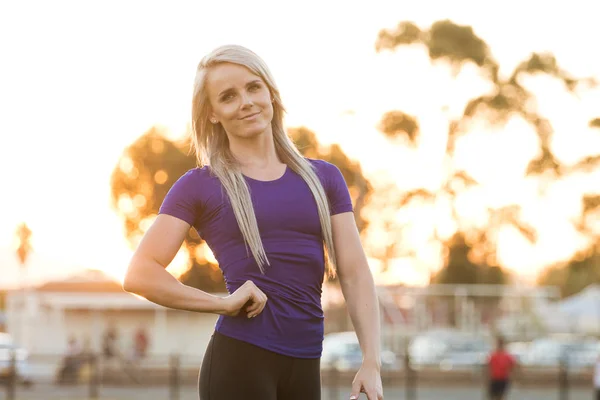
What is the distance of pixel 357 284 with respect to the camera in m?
3.42

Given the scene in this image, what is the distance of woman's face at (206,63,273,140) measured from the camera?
11.0ft

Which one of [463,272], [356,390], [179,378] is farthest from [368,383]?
[463,272]

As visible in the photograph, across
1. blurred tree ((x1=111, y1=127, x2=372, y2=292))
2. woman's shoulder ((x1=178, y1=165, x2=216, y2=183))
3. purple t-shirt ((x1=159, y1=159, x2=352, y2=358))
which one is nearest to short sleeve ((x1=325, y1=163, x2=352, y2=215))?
purple t-shirt ((x1=159, y1=159, x2=352, y2=358))

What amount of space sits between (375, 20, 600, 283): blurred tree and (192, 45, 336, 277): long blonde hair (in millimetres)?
34822

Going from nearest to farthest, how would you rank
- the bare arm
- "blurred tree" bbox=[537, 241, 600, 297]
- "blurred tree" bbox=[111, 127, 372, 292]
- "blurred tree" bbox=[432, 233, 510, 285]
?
the bare arm → "blurred tree" bbox=[111, 127, 372, 292] → "blurred tree" bbox=[432, 233, 510, 285] → "blurred tree" bbox=[537, 241, 600, 297]

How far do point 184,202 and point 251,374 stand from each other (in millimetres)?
511

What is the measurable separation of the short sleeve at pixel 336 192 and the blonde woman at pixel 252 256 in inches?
1.7

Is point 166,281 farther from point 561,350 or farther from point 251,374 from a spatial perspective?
point 561,350

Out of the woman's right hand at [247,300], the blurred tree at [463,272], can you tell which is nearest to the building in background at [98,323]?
the blurred tree at [463,272]

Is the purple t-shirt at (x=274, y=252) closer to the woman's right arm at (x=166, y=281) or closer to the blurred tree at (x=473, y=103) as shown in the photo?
the woman's right arm at (x=166, y=281)

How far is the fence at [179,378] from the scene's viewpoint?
87.1ft

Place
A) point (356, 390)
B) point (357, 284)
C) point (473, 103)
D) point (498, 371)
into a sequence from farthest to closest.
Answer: point (473, 103)
point (498, 371)
point (357, 284)
point (356, 390)

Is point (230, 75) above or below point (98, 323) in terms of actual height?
above

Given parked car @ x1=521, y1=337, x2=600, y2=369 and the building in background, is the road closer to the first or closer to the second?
parked car @ x1=521, y1=337, x2=600, y2=369
